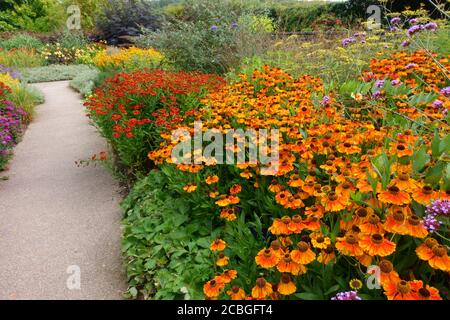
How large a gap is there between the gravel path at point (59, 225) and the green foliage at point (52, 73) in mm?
6719

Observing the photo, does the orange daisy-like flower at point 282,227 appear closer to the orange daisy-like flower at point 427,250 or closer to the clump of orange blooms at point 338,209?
the clump of orange blooms at point 338,209

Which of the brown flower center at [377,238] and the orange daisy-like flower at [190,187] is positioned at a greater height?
the brown flower center at [377,238]

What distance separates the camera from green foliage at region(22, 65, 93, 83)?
11.2 m

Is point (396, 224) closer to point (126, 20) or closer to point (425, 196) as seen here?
point (425, 196)

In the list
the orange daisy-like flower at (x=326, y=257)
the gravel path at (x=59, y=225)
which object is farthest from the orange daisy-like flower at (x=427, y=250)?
the gravel path at (x=59, y=225)

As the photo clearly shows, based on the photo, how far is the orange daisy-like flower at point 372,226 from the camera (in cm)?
122

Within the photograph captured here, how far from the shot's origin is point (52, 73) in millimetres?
11781

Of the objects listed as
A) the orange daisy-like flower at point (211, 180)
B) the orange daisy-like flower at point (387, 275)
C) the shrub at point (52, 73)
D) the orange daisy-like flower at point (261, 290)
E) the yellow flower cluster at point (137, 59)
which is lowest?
the shrub at point (52, 73)

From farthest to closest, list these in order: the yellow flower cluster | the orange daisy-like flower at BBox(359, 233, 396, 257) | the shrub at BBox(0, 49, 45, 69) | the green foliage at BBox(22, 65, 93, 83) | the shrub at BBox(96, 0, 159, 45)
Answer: the shrub at BBox(96, 0, 159, 45) < the shrub at BBox(0, 49, 45, 69) < the green foliage at BBox(22, 65, 93, 83) < the yellow flower cluster < the orange daisy-like flower at BBox(359, 233, 396, 257)

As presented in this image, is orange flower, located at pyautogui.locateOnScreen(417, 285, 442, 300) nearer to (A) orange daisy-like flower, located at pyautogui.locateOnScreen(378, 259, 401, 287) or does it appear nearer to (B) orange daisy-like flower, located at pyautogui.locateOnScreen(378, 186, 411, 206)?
(A) orange daisy-like flower, located at pyautogui.locateOnScreen(378, 259, 401, 287)

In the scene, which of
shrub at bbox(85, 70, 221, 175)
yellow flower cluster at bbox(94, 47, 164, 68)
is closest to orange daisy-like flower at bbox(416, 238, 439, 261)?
shrub at bbox(85, 70, 221, 175)

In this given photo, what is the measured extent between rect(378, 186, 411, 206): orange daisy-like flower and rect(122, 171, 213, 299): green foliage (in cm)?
120

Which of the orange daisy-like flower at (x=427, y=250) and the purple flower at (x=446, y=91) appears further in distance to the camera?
the purple flower at (x=446, y=91)

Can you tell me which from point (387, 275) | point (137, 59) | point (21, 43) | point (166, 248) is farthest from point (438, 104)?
point (21, 43)
